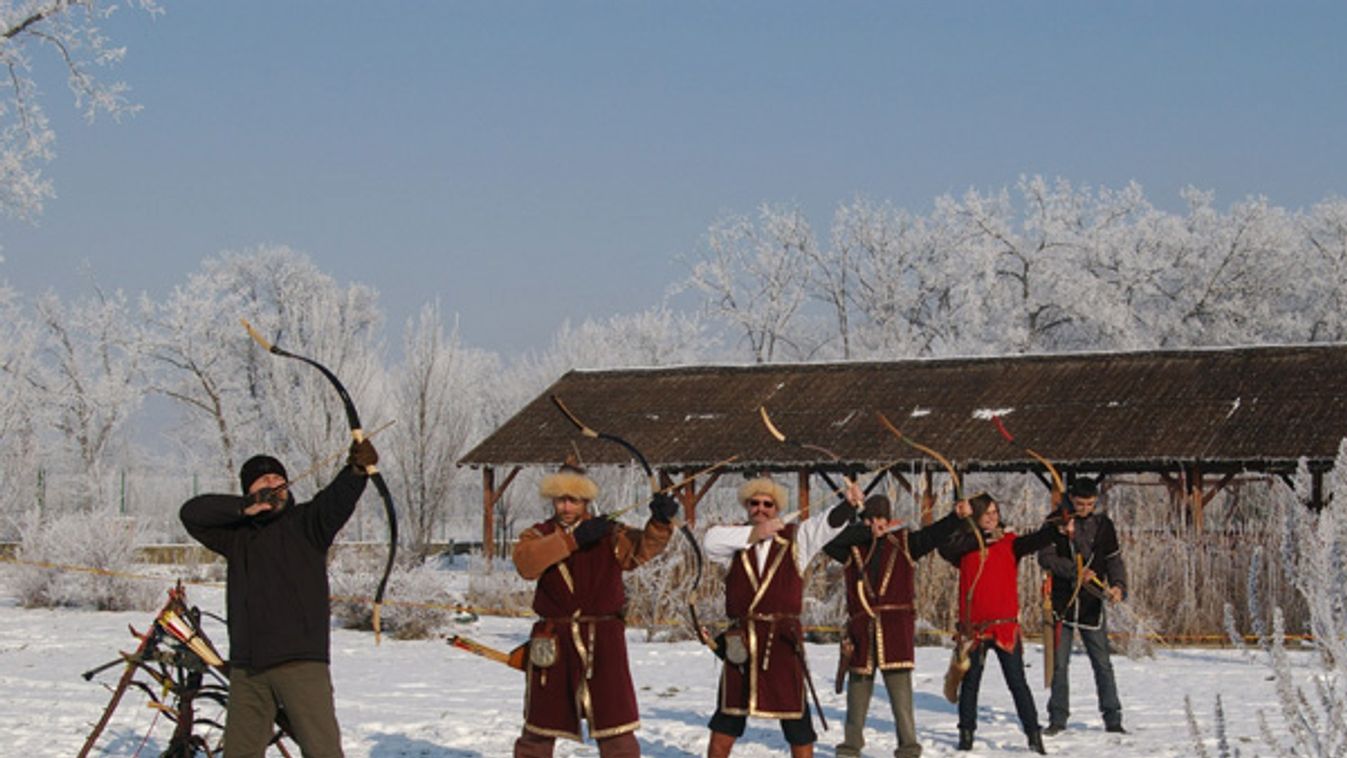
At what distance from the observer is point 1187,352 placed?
2838 centimetres

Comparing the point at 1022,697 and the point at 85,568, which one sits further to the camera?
the point at 85,568

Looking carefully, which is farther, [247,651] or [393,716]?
[393,716]

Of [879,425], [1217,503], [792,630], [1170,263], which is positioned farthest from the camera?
[1170,263]

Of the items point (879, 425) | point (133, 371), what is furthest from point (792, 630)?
point (133, 371)

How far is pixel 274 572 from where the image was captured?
7320 millimetres

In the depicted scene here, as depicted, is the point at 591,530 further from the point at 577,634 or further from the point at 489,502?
the point at 489,502

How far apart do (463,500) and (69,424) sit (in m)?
15.9

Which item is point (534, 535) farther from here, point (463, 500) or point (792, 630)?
point (463, 500)

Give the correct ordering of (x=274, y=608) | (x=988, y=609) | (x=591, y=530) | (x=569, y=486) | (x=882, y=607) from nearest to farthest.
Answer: (x=274, y=608)
(x=591, y=530)
(x=569, y=486)
(x=882, y=607)
(x=988, y=609)

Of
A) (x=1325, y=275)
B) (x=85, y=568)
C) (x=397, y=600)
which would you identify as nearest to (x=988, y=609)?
(x=397, y=600)

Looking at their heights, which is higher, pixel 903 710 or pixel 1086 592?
pixel 1086 592

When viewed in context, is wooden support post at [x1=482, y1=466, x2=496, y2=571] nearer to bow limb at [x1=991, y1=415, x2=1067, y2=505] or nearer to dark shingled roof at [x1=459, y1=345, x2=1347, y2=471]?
dark shingled roof at [x1=459, y1=345, x2=1347, y2=471]

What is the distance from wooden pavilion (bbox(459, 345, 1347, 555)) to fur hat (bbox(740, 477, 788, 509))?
1324 centimetres

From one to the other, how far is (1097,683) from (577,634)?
14.0 feet
